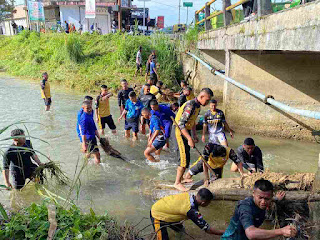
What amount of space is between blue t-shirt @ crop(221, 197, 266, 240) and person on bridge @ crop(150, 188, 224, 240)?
0.41 metres

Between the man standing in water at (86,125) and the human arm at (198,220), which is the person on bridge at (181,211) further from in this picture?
the man standing in water at (86,125)

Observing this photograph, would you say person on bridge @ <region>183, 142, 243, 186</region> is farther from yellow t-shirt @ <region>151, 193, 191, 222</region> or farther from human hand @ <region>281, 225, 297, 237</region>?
human hand @ <region>281, 225, 297, 237</region>

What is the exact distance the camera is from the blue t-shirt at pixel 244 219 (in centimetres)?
261

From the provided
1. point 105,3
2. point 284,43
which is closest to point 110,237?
point 284,43

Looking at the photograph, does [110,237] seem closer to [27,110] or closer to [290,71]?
[290,71]

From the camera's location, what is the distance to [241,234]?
2793 millimetres

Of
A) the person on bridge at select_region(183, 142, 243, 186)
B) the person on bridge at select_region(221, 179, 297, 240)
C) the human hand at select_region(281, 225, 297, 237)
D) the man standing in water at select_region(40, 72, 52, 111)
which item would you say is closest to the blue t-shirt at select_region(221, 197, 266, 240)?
the person on bridge at select_region(221, 179, 297, 240)

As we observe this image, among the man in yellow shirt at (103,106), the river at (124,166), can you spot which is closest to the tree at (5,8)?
the river at (124,166)

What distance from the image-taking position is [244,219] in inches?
103

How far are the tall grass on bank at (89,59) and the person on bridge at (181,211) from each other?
11.2 metres

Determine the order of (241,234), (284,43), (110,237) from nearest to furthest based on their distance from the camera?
(241,234), (110,237), (284,43)

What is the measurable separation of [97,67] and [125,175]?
509 inches

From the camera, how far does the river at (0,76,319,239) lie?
479 cm

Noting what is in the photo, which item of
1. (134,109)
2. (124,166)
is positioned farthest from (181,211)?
(134,109)
